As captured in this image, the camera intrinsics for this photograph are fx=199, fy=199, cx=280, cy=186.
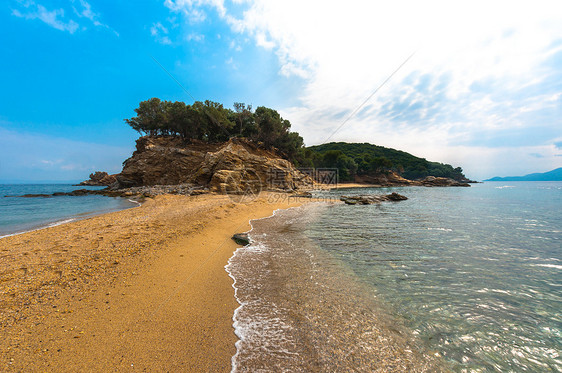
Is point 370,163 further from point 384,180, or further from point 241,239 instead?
point 241,239

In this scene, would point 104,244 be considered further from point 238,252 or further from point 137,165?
point 137,165

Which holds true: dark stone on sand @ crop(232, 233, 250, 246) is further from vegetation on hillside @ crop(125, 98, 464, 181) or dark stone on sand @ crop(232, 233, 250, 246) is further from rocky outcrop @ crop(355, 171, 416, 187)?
rocky outcrop @ crop(355, 171, 416, 187)

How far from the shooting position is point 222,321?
12.7 ft

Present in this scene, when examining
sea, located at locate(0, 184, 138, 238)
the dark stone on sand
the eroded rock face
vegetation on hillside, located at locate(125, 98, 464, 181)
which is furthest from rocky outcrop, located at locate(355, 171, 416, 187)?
the dark stone on sand

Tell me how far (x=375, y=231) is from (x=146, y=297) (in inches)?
418

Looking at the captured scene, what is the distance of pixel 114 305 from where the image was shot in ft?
12.9

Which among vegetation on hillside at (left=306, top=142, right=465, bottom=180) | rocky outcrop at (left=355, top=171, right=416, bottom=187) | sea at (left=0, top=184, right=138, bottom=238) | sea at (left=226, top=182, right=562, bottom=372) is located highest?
vegetation on hillside at (left=306, top=142, right=465, bottom=180)

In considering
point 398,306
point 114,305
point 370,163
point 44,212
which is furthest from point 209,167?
point 370,163

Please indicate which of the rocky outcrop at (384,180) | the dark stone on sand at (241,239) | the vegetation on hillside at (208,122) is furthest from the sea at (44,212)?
the rocky outcrop at (384,180)

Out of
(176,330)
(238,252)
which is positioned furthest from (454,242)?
(176,330)

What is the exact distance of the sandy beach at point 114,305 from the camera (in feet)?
9.21

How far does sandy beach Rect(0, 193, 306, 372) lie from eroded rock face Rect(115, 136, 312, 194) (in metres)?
18.0

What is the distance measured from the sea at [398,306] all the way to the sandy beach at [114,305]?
61cm

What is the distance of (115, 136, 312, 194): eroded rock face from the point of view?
27844 mm
